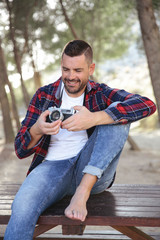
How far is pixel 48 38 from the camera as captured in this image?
14227 millimetres

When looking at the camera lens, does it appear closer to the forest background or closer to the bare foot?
the bare foot

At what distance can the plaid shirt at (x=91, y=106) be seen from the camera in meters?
2.51

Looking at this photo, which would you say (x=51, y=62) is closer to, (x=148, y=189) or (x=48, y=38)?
(x=48, y=38)

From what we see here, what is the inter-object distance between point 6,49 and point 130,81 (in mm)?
28243

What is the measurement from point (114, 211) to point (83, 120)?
647 mm

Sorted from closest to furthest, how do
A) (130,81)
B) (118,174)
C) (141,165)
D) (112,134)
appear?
(112,134) < (118,174) < (141,165) < (130,81)

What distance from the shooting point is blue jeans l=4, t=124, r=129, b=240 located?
2.13 meters

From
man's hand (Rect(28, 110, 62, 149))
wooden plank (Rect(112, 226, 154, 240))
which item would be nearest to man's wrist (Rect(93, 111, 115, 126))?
man's hand (Rect(28, 110, 62, 149))

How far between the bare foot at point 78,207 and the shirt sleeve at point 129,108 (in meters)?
0.55

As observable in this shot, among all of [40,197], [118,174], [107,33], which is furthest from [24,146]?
[107,33]

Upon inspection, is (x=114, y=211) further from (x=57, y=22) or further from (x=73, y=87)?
(x=57, y=22)

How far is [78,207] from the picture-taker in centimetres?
219

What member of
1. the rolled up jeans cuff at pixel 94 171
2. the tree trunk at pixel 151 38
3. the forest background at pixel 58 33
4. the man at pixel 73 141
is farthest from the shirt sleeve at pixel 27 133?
the tree trunk at pixel 151 38

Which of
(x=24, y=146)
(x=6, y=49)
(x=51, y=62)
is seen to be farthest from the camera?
(x=51, y=62)
